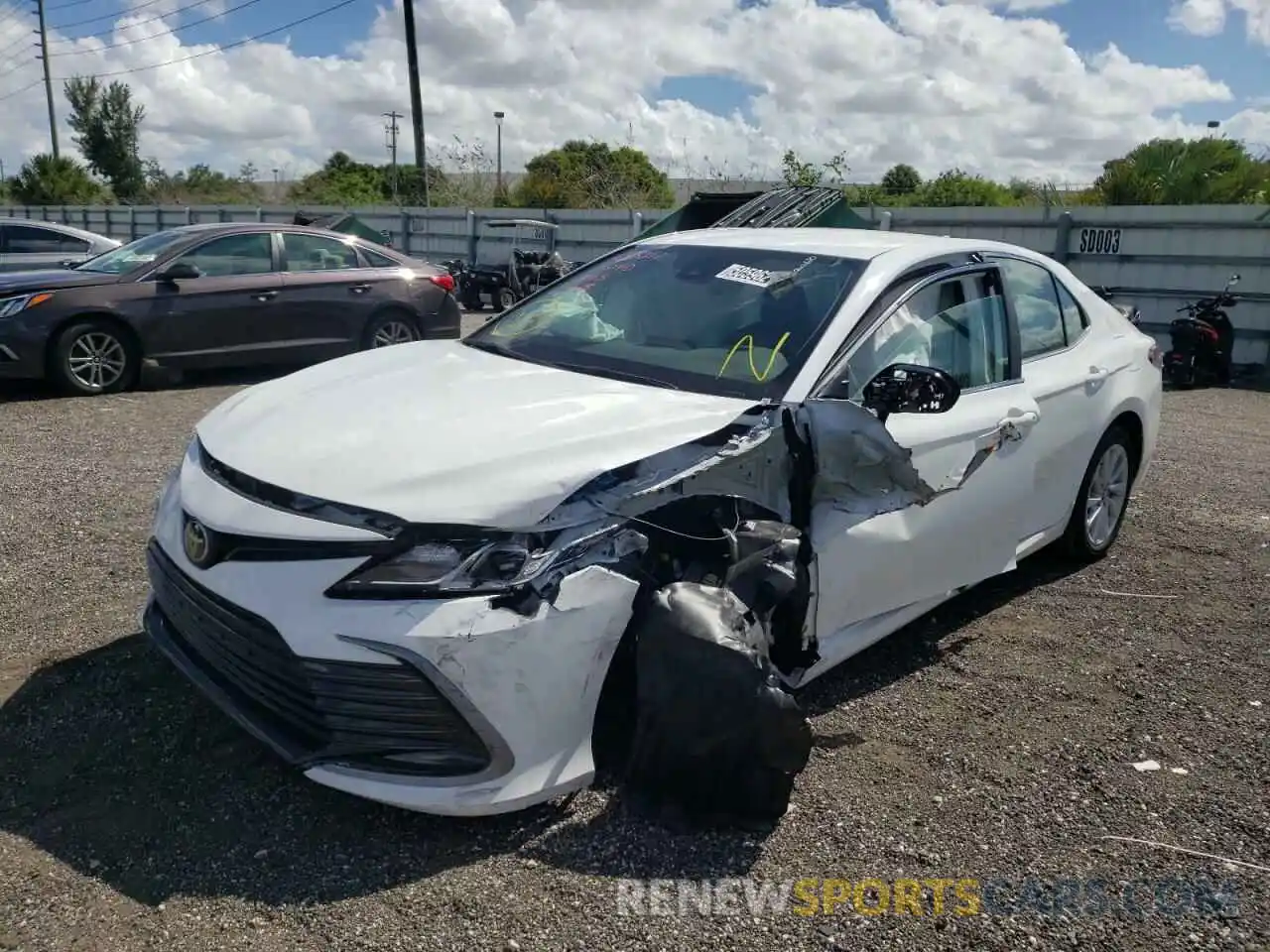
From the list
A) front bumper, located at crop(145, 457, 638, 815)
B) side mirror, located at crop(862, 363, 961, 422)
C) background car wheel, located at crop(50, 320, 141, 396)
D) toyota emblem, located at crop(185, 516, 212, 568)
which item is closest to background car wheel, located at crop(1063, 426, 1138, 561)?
side mirror, located at crop(862, 363, 961, 422)

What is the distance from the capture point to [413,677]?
2598 millimetres

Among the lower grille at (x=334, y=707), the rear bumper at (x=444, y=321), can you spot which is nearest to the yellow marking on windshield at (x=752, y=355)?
the lower grille at (x=334, y=707)

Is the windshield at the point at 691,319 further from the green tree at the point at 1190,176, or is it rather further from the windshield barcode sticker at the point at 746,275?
the green tree at the point at 1190,176

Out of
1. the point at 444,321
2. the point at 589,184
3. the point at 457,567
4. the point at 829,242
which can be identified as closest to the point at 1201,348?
the point at 444,321

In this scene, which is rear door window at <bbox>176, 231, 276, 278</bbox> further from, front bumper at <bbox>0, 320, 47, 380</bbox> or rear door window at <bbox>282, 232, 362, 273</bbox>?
front bumper at <bbox>0, 320, 47, 380</bbox>

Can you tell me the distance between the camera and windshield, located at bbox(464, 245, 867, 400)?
3598mm

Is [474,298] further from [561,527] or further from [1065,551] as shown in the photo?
[561,527]

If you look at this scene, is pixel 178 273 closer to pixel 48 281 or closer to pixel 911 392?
pixel 48 281

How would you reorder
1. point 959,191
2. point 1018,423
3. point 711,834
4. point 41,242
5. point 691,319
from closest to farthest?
point 711,834 → point 691,319 → point 1018,423 → point 41,242 → point 959,191

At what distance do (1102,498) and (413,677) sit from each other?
3812mm

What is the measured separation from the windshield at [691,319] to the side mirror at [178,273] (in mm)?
5739

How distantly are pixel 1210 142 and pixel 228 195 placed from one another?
41.5m

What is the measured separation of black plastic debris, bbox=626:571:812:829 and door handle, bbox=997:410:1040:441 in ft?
5.37

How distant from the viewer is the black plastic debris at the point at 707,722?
2.78 metres
